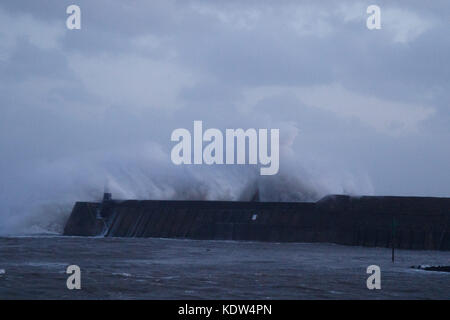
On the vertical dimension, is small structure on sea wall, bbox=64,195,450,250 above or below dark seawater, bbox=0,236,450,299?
above

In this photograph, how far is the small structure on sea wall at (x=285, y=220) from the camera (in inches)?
1623

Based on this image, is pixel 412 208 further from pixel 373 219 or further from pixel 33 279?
pixel 33 279

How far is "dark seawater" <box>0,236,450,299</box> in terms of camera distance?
70.2 feet

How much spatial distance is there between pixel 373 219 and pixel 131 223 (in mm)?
16366

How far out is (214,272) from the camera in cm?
2703

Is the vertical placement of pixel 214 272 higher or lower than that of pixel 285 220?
lower

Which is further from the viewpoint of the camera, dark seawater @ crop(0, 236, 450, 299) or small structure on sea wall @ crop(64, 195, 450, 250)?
small structure on sea wall @ crop(64, 195, 450, 250)

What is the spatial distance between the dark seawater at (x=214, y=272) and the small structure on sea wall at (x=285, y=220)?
228 centimetres

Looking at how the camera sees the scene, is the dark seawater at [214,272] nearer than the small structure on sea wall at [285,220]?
Yes

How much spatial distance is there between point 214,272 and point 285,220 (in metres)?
19.6

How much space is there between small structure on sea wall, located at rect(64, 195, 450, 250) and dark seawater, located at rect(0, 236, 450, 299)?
7.49 feet

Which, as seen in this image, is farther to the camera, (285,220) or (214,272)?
(285,220)

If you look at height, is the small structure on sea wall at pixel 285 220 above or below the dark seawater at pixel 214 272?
above
